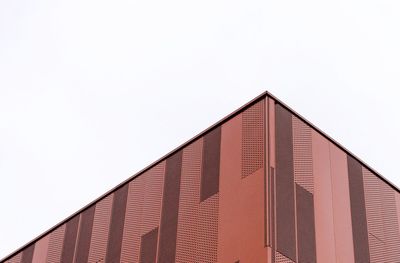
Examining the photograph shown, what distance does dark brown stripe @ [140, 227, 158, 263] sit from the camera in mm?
9922

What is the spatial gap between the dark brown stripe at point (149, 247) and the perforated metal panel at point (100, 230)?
83cm

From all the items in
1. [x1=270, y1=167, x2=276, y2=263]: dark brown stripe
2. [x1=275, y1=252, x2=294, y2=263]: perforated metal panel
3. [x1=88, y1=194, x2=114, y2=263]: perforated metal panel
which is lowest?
[x1=275, y1=252, x2=294, y2=263]: perforated metal panel

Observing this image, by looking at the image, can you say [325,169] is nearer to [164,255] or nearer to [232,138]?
[232,138]

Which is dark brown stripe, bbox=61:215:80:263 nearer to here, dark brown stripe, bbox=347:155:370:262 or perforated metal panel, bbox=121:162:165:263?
perforated metal panel, bbox=121:162:165:263

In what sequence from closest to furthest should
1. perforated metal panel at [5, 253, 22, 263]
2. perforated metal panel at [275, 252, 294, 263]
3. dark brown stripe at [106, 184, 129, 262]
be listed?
perforated metal panel at [275, 252, 294, 263], dark brown stripe at [106, 184, 129, 262], perforated metal panel at [5, 253, 22, 263]

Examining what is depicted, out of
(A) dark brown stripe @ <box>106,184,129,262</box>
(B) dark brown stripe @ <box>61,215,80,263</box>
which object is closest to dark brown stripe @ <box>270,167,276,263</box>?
(A) dark brown stripe @ <box>106,184,129,262</box>

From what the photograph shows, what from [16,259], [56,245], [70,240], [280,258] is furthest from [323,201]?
[16,259]

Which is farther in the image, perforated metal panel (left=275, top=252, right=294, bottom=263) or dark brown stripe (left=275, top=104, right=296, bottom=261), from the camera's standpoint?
dark brown stripe (left=275, top=104, right=296, bottom=261)

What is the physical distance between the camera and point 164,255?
9.74 meters

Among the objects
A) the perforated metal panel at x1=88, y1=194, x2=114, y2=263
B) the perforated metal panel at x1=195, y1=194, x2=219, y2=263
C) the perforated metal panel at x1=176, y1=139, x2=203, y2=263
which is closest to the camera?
the perforated metal panel at x1=195, y1=194, x2=219, y2=263

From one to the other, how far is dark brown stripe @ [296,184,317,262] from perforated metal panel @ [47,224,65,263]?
3.82 metres

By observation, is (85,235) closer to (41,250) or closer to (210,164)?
(41,250)

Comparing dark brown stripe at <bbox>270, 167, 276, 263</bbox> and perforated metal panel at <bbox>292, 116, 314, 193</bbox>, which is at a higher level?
perforated metal panel at <bbox>292, 116, 314, 193</bbox>

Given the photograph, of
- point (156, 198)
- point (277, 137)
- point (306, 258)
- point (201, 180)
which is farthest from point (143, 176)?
point (306, 258)
